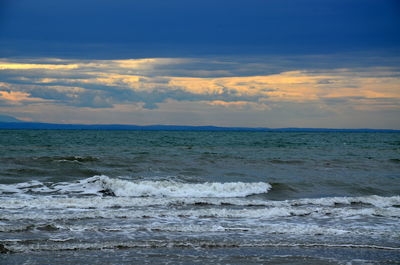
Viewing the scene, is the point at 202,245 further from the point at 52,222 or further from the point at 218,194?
the point at 218,194

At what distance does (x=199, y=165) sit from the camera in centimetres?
2325

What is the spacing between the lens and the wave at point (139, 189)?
47.6 ft

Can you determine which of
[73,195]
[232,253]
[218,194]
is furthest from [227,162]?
[232,253]

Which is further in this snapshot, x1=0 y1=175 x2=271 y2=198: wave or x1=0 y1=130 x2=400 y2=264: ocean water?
x1=0 y1=175 x2=271 y2=198: wave

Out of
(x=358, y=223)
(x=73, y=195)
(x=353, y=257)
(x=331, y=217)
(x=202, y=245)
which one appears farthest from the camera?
(x=73, y=195)

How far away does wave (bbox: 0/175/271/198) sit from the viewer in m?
14.5

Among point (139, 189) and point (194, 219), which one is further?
point (139, 189)

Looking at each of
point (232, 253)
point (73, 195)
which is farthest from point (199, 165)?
point (232, 253)

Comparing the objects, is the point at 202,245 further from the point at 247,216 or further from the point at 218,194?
the point at 218,194

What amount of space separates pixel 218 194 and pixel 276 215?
4124mm

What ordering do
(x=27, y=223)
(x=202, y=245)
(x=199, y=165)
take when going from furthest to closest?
(x=199, y=165) < (x=27, y=223) < (x=202, y=245)

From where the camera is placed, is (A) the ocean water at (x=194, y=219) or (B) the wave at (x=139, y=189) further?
(B) the wave at (x=139, y=189)

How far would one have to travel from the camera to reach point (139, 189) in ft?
49.2

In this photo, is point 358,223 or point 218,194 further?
point 218,194
